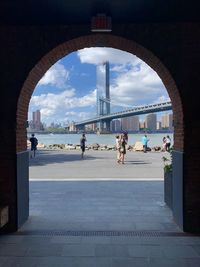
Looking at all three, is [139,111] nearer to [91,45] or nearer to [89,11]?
[91,45]

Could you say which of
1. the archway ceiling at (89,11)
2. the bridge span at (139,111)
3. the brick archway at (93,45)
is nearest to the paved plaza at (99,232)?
the brick archway at (93,45)

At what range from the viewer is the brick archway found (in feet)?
21.1

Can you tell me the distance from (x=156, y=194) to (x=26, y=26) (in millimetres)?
5248

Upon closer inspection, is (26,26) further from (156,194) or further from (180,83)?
(156,194)

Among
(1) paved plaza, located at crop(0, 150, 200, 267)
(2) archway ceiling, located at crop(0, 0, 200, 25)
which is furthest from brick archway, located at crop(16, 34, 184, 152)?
(1) paved plaza, located at crop(0, 150, 200, 267)

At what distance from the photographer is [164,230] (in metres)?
6.31

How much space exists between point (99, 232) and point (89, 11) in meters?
3.42

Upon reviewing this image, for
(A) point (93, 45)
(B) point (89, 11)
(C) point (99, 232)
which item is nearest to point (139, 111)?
(A) point (93, 45)

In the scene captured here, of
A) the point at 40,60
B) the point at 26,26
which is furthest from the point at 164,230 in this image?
the point at 26,26

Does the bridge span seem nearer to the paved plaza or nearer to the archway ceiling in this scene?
the paved plaza

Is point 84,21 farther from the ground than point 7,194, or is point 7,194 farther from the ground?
point 84,21

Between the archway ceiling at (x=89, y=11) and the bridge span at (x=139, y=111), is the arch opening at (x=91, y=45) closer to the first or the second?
the archway ceiling at (x=89, y=11)

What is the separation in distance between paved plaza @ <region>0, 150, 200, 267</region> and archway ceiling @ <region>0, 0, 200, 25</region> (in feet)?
11.1

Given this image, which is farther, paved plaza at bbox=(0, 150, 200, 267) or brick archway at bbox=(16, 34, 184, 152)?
brick archway at bbox=(16, 34, 184, 152)
